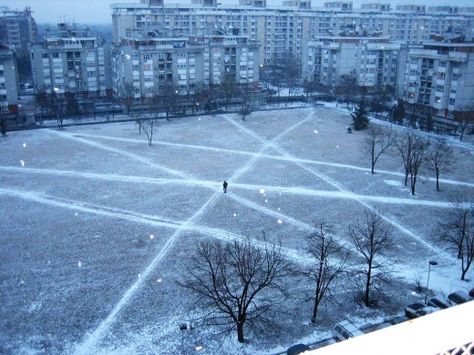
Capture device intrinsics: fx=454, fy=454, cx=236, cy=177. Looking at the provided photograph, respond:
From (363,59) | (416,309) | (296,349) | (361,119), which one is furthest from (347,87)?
(296,349)

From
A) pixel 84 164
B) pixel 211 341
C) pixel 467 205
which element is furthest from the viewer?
pixel 84 164

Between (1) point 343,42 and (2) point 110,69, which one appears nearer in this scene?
(2) point 110,69

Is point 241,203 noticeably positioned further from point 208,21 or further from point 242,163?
point 208,21

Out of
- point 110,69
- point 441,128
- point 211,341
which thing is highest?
point 110,69

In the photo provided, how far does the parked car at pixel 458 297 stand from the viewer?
13.3 metres

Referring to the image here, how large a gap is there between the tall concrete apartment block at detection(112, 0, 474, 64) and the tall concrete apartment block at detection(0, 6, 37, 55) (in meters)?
25.7

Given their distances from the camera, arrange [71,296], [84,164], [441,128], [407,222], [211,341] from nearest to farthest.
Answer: [211,341], [71,296], [407,222], [84,164], [441,128]

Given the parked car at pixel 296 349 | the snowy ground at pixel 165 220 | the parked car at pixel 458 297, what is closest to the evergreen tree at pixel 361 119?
the snowy ground at pixel 165 220

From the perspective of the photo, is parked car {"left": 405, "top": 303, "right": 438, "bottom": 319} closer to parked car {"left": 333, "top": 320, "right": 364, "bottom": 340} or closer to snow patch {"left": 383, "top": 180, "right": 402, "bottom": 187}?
parked car {"left": 333, "top": 320, "right": 364, "bottom": 340}

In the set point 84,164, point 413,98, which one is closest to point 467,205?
point 84,164

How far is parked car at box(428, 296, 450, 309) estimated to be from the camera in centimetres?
1302

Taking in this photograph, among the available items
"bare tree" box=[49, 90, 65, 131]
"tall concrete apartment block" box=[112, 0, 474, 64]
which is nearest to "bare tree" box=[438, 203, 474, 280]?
"bare tree" box=[49, 90, 65, 131]

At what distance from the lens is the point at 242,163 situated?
2886 cm

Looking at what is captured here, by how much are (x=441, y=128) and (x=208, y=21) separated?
43.5m
